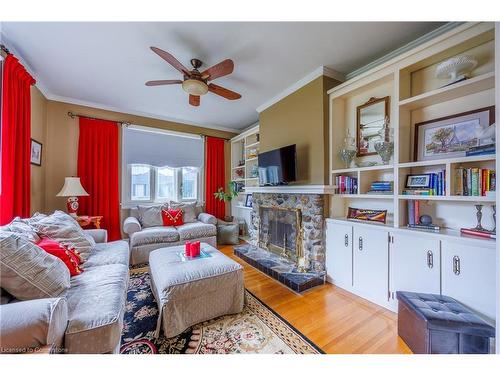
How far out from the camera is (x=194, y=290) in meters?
1.52

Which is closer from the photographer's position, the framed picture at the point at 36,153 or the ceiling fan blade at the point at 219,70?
the ceiling fan blade at the point at 219,70

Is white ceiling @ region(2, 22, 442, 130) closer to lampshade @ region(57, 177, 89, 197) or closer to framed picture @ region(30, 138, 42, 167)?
framed picture @ region(30, 138, 42, 167)

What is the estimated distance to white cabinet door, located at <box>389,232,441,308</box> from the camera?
1.53 m

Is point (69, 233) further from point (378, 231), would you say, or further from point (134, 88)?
point (378, 231)

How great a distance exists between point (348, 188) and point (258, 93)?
1.89m

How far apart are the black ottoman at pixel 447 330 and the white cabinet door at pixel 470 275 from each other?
0.28 ft

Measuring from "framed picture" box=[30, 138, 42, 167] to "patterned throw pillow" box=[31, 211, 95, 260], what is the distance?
1.19m

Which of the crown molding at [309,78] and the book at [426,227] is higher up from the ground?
the crown molding at [309,78]

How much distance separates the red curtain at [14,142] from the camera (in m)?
1.85

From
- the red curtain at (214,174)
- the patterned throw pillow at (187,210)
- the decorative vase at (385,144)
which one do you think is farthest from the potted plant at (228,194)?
the decorative vase at (385,144)

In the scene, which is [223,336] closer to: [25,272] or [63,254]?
[25,272]

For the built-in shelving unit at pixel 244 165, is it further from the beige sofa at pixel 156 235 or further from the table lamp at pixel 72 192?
the table lamp at pixel 72 192
